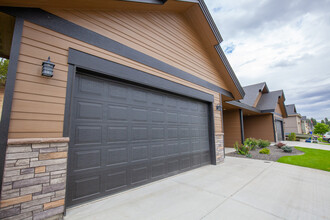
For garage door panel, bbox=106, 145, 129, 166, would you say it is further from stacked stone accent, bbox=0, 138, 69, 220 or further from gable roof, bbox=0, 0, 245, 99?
gable roof, bbox=0, 0, 245, 99

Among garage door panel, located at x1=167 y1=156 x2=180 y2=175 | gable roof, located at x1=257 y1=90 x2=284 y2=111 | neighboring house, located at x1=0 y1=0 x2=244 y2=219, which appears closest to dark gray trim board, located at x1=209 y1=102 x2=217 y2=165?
neighboring house, located at x1=0 y1=0 x2=244 y2=219

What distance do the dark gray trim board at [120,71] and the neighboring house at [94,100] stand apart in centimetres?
2

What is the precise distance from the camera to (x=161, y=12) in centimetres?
448

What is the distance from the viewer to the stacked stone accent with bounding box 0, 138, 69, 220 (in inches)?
76.3

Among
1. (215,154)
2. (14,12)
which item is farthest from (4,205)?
(215,154)

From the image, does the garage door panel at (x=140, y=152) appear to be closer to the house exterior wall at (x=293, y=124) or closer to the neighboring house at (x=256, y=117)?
the neighboring house at (x=256, y=117)

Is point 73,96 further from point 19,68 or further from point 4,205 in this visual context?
point 4,205

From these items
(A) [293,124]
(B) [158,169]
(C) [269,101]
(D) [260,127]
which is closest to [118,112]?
(B) [158,169]

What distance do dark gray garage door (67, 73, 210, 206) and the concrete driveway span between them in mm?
326

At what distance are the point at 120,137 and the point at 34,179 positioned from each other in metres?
1.54

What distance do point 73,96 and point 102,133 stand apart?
91 centimetres

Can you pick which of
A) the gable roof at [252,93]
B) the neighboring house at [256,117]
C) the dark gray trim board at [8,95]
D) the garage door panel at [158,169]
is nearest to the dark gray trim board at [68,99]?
the dark gray trim board at [8,95]

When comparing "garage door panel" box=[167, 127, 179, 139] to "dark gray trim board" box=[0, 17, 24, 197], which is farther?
"garage door panel" box=[167, 127, 179, 139]

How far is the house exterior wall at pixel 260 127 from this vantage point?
1511 cm
